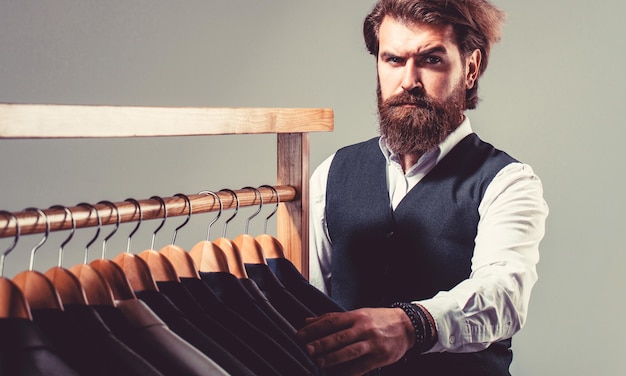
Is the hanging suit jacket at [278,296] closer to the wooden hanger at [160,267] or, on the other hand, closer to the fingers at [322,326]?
the fingers at [322,326]

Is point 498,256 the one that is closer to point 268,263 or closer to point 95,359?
point 268,263

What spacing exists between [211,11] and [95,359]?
1.96 metres

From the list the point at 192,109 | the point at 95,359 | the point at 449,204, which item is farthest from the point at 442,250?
the point at 95,359

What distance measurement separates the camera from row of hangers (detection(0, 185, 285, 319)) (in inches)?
37.2

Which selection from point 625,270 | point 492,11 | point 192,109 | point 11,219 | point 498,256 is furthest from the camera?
point 625,270

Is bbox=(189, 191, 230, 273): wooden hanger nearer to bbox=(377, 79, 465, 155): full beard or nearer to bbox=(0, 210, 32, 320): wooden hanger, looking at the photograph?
bbox=(0, 210, 32, 320): wooden hanger

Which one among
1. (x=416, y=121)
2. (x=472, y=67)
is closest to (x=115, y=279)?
(x=416, y=121)

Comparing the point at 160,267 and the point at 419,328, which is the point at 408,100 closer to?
the point at 419,328

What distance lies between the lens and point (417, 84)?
6.14 feet

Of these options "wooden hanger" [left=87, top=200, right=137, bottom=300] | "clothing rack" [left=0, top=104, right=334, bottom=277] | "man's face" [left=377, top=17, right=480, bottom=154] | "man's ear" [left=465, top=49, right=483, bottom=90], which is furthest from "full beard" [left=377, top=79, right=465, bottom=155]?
"wooden hanger" [left=87, top=200, right=137, bottom=300]

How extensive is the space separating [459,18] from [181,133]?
0.97m

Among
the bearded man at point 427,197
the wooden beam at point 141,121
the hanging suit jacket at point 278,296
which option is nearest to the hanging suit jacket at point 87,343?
the wooden beam at point 141,121

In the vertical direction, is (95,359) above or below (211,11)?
below

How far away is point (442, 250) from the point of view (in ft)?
5.89
